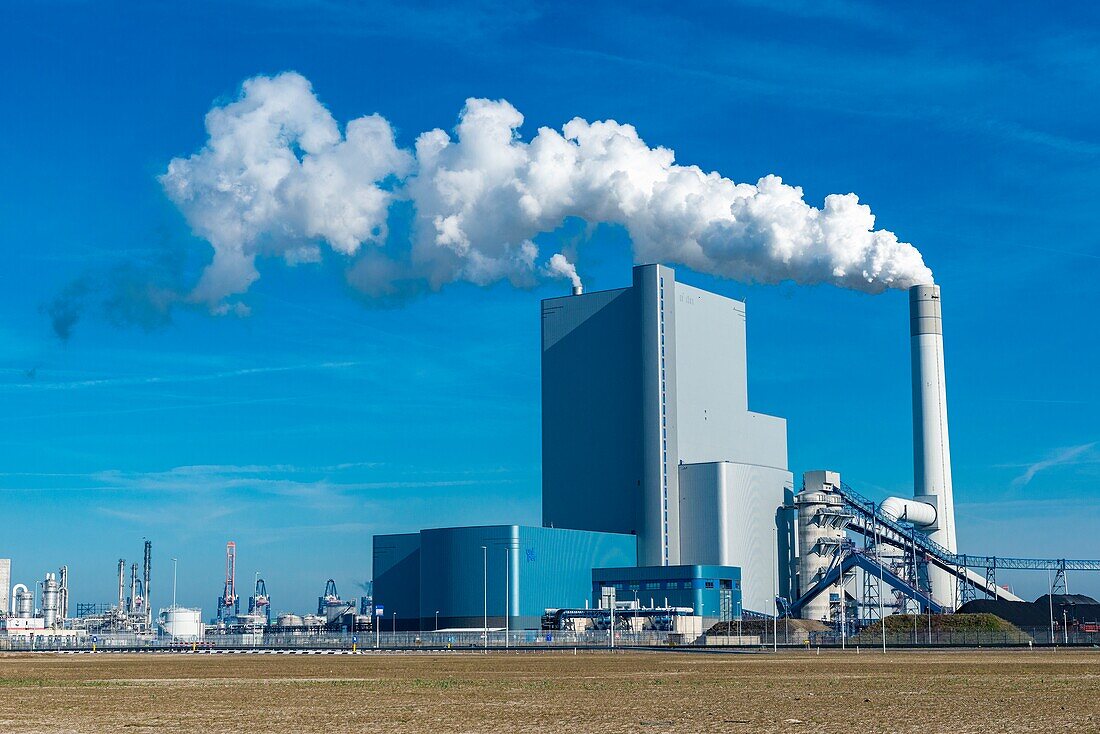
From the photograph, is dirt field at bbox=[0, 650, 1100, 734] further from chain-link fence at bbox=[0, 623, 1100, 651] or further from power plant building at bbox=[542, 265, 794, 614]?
power plant building at bbox=[542, 265, 794, 614]

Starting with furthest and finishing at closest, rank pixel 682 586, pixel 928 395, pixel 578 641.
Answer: pixel 682 586, pixel 928 395, pixel 578 641

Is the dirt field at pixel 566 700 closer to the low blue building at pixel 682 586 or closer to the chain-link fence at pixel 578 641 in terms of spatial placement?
the chain-link fence at pixel 578 641

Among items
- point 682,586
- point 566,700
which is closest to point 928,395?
point 682,586

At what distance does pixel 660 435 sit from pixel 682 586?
16.9 metres

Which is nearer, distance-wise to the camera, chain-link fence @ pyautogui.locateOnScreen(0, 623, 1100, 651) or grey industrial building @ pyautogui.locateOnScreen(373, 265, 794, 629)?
chain-link fence @ pyautogui.locateOnScreen(0, 623, 1100, 651)

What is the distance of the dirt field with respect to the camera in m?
29.7

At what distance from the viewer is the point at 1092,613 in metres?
149

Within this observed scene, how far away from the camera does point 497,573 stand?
15250 centimetres

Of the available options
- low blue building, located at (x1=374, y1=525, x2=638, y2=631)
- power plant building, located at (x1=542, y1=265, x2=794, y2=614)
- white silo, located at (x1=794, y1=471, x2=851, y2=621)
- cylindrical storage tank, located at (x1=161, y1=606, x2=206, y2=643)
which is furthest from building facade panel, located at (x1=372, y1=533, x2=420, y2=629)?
white silo, located at (x1=794, y1=471, x2=851, y2=621)

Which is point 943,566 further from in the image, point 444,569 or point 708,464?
point 444,569

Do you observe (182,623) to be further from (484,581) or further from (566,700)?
(566,700)

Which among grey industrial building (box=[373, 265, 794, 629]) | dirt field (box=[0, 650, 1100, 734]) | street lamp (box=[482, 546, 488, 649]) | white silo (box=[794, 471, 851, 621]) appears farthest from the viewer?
white silo (box=[794, 471, 851, 621])

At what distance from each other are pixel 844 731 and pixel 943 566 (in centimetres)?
13489

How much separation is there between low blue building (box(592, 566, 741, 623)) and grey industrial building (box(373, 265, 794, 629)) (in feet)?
0.66
